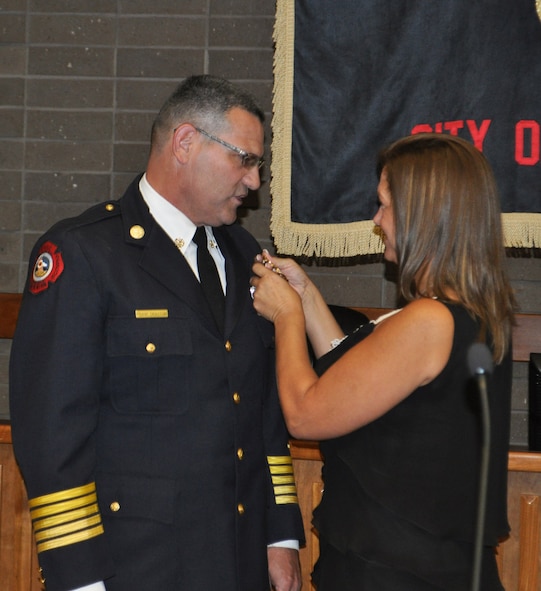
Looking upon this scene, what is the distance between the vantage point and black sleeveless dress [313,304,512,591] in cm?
169

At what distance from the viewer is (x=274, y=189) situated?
124 inches

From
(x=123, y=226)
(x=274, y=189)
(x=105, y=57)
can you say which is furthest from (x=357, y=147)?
(x=123, y=226)

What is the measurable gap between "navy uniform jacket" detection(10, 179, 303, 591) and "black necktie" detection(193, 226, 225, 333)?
1.2 inches

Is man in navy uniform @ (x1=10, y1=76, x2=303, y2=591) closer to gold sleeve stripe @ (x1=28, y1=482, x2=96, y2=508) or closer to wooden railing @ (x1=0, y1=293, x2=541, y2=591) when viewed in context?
gold sleeve stripe @ (x1=28, y1=482, x2=96, y2=508)

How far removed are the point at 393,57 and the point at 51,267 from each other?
1.70 meters

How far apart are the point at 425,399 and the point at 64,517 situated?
0.73 metres

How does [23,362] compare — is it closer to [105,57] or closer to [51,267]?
[51,267]

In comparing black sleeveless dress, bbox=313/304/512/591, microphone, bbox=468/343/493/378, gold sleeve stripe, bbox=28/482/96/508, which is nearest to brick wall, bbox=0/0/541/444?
black sleeveless dress, bbox=313/304/512/591

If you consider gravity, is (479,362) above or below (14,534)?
above

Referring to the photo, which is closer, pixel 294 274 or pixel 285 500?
pixel 285 500

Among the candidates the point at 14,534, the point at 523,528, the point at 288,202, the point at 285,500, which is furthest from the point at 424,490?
the point at 288,202

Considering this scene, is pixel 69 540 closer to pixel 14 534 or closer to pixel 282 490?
pixel 282 490

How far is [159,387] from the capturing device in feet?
6.05

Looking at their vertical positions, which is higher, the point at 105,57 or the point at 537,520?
the point at 105,57
